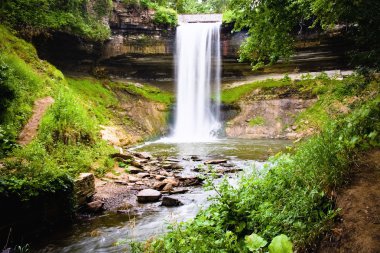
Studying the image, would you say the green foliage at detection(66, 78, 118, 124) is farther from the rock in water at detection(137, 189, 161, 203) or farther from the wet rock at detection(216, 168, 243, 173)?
the rock in water at detection(137, 189, 161, 203)

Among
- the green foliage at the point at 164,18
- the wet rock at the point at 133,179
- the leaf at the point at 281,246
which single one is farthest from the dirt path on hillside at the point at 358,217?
the green foliage at the point at 164,18

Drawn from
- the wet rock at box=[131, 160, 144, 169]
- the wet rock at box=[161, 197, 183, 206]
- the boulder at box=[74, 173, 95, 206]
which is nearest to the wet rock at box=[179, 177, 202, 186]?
the wet rock at box=[161, 197, 183, 206]

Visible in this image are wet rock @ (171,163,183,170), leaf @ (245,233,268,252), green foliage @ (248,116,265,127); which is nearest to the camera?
leaf @ (245,233,268,252)

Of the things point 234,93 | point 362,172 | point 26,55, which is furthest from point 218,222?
point 234,93

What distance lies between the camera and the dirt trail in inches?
340

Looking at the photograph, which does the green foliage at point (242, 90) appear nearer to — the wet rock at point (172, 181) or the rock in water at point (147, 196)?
the wet rock at point (172, 181)

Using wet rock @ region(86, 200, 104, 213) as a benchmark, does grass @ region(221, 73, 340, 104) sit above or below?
above

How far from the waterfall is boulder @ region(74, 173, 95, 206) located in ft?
56.7

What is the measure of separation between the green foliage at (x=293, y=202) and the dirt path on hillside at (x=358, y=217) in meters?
0.12

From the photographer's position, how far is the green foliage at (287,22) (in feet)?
14.2

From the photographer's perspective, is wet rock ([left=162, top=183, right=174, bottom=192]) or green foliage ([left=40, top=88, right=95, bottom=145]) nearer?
wet rock ([left=162, top=183, right=174, bottom=192])

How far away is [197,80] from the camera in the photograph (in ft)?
87.9

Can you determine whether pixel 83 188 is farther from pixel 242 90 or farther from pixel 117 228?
pixel 242 90

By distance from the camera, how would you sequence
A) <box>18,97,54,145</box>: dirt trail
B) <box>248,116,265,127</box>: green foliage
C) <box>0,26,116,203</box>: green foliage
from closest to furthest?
<box>0,26,116,203</box>: green foliage
<box>18,97,54,145</box>: dirt trail
<box>248,116,265,127</box>: green foliage
